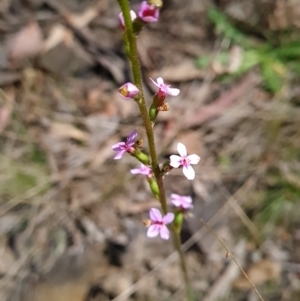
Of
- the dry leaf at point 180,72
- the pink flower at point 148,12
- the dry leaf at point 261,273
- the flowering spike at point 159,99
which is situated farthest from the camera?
the dry leaf at point 180,72

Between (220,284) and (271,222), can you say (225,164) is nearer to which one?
(271,222)

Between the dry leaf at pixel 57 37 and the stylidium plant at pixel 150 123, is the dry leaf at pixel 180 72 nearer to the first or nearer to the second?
the dry leaf at pixel 57 37

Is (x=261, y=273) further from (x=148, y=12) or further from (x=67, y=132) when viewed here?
(x=148, y=12)

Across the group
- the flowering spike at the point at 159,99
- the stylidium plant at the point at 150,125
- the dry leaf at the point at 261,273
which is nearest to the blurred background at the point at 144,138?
the dry leaf at the point at 261,273

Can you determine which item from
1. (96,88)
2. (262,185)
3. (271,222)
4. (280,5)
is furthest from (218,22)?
(271,222)

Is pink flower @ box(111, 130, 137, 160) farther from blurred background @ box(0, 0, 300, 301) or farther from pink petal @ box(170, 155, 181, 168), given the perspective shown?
blurred background @ box(0, 0, 300, 301)

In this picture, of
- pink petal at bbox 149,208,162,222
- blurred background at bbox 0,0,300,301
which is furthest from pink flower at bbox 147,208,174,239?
blurred background at bbox 0,0,300,301
